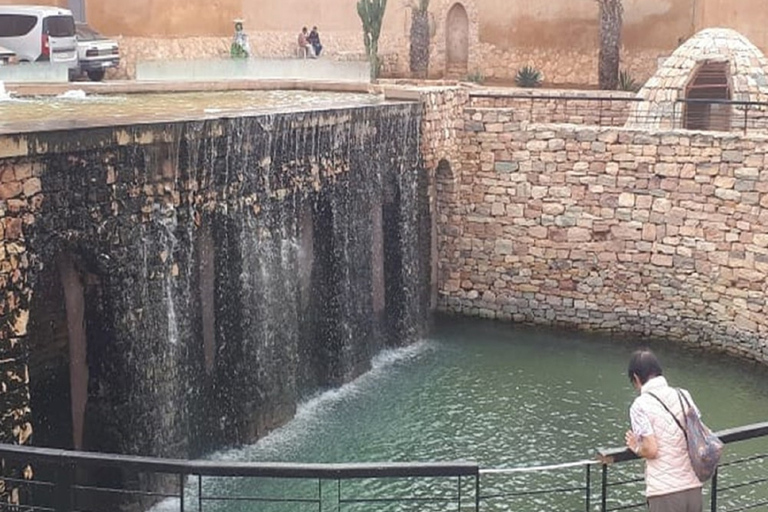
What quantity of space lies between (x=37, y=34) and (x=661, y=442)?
20311mm

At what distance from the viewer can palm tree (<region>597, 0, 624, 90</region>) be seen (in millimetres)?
26734

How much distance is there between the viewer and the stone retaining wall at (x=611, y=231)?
16.8 m

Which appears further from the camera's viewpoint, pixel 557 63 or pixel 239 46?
pixel 557 63

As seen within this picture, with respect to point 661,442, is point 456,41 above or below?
above

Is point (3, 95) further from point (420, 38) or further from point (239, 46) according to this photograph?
point (420, 38)

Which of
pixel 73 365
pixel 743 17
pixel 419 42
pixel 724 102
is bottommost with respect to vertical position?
pixel 73 365

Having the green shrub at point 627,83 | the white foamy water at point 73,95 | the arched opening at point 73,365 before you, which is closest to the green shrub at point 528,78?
the green shrub at point 627,83

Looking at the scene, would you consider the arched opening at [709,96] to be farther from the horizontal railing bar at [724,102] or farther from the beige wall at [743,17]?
the beige wall at [743,17]

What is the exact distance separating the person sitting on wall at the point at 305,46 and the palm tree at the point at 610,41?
27.1ft

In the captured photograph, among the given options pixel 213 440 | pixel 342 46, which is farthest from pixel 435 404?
pixel 342 46

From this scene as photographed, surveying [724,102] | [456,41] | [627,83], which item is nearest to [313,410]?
[724,102]

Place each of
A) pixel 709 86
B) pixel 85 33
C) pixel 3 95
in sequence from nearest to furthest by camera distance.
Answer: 1. pixel 3 95
2. pixel 709 86
3. pixel 85 33

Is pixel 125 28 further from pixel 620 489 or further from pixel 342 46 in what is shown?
pixel 620 489

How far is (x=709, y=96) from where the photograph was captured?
19719mm
